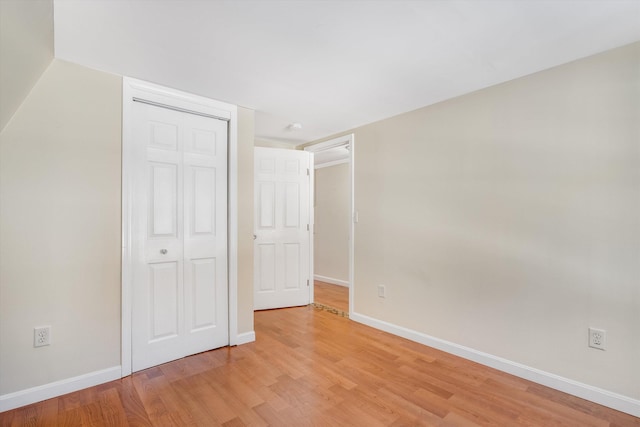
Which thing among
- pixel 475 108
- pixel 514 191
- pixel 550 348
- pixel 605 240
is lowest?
pixel 550 348

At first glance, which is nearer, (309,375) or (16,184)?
(16,184)

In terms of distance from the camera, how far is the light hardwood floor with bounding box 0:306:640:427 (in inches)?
69.0

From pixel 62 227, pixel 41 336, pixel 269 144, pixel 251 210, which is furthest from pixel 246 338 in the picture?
pixel 269 144

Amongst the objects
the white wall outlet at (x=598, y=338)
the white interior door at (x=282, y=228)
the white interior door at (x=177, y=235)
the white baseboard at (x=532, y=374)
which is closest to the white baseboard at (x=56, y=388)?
the white interior door at (x=177, y=235)

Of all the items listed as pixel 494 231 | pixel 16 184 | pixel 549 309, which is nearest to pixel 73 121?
pixel 16 184

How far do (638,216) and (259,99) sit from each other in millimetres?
2874

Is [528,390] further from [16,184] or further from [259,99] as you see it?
[16,184]

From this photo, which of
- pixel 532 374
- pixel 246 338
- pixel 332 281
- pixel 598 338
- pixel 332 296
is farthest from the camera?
pixel 332 281

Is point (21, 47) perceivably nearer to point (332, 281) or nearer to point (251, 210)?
point (251, 210)

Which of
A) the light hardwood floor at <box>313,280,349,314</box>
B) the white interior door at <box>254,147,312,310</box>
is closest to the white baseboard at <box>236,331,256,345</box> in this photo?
the white interior door at <box>254,147,312,310</box>

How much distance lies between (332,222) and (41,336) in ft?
14.2

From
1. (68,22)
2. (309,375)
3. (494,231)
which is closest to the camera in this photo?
(68,22)

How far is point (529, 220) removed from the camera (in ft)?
7.32

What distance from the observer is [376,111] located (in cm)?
304
